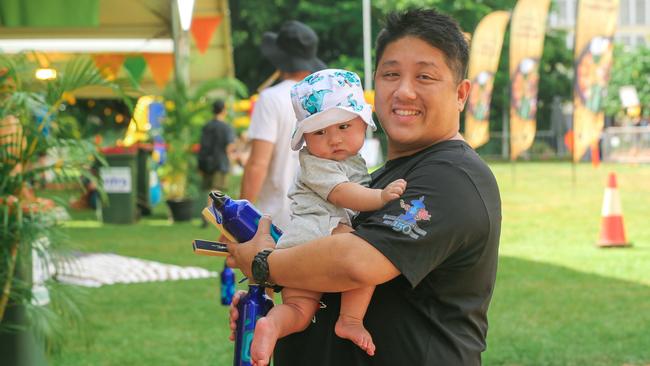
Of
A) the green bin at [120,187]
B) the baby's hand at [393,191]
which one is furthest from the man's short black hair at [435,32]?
A: the green bin at [120,187]

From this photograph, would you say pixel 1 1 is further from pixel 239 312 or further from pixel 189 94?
pixel 239 312

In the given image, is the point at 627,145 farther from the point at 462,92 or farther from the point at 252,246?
the point at 252,246

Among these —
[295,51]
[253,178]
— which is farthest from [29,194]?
[295,51]

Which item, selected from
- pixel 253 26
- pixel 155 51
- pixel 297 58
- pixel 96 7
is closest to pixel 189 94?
pixel 155 51

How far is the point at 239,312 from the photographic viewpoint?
2.95m

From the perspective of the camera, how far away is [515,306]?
8.77m

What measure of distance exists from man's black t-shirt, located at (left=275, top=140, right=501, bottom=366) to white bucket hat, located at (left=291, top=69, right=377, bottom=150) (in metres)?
0.19

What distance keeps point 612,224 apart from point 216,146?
6233 mm

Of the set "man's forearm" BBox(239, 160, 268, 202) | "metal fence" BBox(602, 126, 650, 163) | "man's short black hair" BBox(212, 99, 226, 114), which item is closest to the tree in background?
"metal fence" BBox(602, 126, 650, 163)

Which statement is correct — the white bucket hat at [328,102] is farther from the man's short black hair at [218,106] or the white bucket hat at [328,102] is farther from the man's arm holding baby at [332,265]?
the man's short black hair at [218,106]

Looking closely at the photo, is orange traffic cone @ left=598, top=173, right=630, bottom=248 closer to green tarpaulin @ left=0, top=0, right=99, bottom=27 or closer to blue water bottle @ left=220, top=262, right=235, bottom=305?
green tarpaulin @ left=0, top=0, right=99, bottom=27

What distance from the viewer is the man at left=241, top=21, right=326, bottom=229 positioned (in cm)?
605

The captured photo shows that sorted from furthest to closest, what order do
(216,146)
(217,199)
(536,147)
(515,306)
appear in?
1. (536,147)
2. (216,146)
3. (515,306)
4. (217,199)

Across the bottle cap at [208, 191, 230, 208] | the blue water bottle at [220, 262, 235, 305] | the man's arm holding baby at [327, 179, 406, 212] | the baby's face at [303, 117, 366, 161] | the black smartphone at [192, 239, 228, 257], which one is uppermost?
the baby's face at [303, 117, 366, 161]
